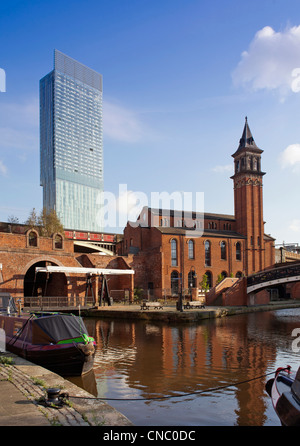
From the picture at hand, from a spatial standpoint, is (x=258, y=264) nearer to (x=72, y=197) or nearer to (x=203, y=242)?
(x=203, y=242)

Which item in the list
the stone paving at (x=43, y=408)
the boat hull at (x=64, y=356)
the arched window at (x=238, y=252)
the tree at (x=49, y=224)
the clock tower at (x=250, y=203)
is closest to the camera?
the stone paving at (x=43, y=408)

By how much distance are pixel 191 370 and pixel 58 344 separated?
4397mm

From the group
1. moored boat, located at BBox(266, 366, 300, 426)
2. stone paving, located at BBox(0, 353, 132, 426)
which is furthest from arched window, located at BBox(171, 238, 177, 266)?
moored boat, located at BBox(266, 366, 300, 426)

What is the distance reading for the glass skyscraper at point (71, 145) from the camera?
Result: 488 feet

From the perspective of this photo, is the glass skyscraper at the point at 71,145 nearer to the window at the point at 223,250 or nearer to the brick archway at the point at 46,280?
the window at the point at 223,250

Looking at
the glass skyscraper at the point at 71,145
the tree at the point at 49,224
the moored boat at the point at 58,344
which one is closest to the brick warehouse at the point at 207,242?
the tree at the point at 49,224

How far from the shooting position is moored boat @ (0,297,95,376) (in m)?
11.3

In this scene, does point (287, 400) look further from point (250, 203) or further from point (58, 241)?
point (250, 203)

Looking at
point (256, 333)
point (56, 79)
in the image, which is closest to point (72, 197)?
point (56, 79)

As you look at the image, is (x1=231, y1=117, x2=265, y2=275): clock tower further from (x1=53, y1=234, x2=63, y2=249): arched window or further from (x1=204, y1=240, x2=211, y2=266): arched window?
(x1=53, y1=234, x2=63, y2=249): arched window

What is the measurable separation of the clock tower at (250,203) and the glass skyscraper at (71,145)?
95576mm

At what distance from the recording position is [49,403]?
6504 mm
